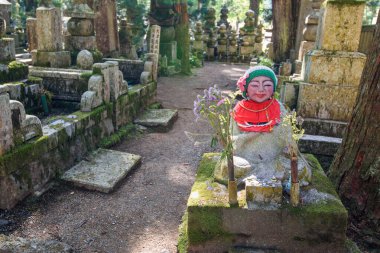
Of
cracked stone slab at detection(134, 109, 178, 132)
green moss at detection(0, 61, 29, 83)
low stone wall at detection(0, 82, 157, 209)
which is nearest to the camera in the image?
low stone wall at detection(0, 82, 157, 209)

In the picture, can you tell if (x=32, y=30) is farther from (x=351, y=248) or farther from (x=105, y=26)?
(x=351, y=248)

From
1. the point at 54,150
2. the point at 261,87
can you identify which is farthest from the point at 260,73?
the point at 54,150

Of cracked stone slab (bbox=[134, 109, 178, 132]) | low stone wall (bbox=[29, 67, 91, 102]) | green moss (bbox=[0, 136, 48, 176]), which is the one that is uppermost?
low stone wall (bbox=[29, 67, 91, 102])

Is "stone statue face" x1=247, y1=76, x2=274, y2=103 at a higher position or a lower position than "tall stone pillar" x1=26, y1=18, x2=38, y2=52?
lower

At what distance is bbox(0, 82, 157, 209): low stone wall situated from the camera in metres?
4.18

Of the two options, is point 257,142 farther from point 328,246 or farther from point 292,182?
point 328,246

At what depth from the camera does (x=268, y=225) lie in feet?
9.23

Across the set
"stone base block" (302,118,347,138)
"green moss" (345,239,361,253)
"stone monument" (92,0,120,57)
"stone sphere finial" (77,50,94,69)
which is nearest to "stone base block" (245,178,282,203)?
"green moss" (345,239,361,253)

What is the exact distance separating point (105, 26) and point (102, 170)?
7837 millimetres

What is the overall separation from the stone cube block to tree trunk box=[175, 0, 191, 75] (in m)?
9.68

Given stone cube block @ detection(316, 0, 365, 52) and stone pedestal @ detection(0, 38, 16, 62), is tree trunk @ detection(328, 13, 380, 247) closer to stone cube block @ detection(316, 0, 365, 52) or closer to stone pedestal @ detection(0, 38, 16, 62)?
stone cube block @ detection(316, 0, 365, 52)

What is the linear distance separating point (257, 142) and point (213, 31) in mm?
17777

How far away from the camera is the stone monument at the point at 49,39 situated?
7.71m

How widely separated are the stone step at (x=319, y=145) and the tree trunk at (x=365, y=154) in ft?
4.19
